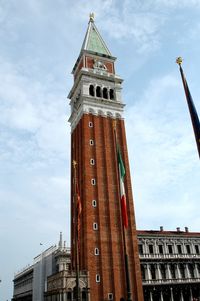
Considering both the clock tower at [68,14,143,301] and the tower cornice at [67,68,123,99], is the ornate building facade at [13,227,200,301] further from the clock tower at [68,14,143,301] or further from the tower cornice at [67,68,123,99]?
the tower cornice at [67,68,123,99]

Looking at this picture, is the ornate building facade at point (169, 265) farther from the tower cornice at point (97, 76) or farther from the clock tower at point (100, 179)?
the tower cornice at point (97, 76)

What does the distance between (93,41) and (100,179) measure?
33.2m

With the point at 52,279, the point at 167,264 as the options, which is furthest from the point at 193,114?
the point at 167,264

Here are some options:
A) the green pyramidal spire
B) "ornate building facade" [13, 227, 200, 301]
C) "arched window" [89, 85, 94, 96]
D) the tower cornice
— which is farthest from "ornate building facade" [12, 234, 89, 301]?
the green pyramidal spire

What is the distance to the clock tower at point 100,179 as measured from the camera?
43375 mm

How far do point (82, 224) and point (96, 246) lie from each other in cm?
399

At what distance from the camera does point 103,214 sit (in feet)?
155

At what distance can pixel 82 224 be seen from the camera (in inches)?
1832

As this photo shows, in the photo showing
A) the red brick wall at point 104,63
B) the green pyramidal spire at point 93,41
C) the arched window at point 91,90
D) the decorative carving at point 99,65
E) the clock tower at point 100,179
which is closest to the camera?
the clock tower at point 100,179

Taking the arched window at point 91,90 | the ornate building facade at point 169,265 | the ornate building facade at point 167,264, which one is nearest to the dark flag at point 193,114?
the arched window at point 91,90

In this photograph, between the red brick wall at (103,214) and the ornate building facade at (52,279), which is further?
the red brick wall at (103,214)

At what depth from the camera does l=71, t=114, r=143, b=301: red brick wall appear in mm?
43094

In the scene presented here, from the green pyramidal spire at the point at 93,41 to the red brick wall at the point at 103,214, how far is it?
17.6 metres

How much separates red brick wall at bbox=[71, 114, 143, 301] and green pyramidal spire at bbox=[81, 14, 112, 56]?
17589mm
